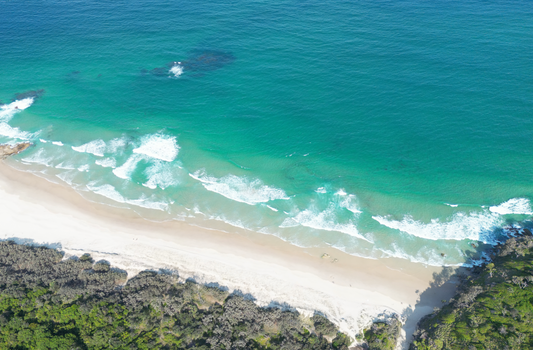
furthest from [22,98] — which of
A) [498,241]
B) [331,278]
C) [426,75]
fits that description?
[498,241]

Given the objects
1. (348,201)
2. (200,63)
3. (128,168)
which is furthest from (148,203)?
(200,63)

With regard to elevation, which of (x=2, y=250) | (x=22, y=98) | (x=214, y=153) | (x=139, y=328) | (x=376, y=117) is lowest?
(x=139, y=328)

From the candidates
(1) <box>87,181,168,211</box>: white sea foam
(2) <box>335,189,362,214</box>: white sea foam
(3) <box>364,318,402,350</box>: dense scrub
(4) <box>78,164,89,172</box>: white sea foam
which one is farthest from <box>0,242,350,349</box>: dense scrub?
(4) <box>78,164,89,172</box>: white sea foam

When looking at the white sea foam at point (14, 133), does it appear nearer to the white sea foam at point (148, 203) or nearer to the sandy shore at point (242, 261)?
the sandy shore at point (242, 261)

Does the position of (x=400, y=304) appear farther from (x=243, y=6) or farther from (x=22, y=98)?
(x=243, y=6)

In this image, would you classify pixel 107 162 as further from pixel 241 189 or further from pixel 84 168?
pixel 241 189
